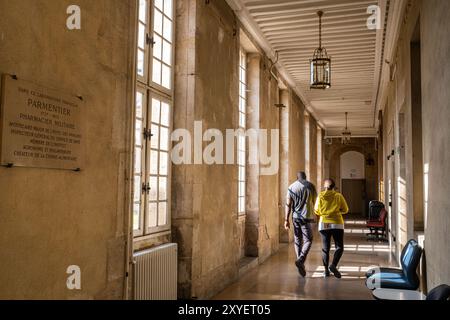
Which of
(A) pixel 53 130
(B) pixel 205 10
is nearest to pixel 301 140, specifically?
(B) pixel 205 10

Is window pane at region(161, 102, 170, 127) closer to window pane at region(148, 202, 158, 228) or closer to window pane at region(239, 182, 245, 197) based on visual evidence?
window pane at region(148, 202, 158, 228)

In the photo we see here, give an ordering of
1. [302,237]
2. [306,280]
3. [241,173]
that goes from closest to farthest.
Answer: [306,280], [302,237], [241,173]

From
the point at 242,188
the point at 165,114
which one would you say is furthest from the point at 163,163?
the point at 242,188

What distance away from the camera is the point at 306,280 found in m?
6.85

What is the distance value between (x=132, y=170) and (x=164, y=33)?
1996 millimetres

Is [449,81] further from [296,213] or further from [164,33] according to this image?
[296,213]

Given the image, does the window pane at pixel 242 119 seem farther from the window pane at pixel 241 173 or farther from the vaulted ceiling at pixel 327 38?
the vaulted ceiling at pixel 327 38

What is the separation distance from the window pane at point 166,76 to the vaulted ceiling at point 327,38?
2.27 m

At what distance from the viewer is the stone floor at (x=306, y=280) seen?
591 cm

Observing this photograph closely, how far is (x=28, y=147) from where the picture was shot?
2783mm

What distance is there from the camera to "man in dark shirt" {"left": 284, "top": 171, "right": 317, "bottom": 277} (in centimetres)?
714

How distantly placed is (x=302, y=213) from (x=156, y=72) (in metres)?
3.56

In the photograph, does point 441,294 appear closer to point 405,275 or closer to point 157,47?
point 405,275

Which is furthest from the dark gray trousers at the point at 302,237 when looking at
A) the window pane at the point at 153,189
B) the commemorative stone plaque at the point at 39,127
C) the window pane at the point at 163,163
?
the commemorative stone plaque at the point at 39,127
